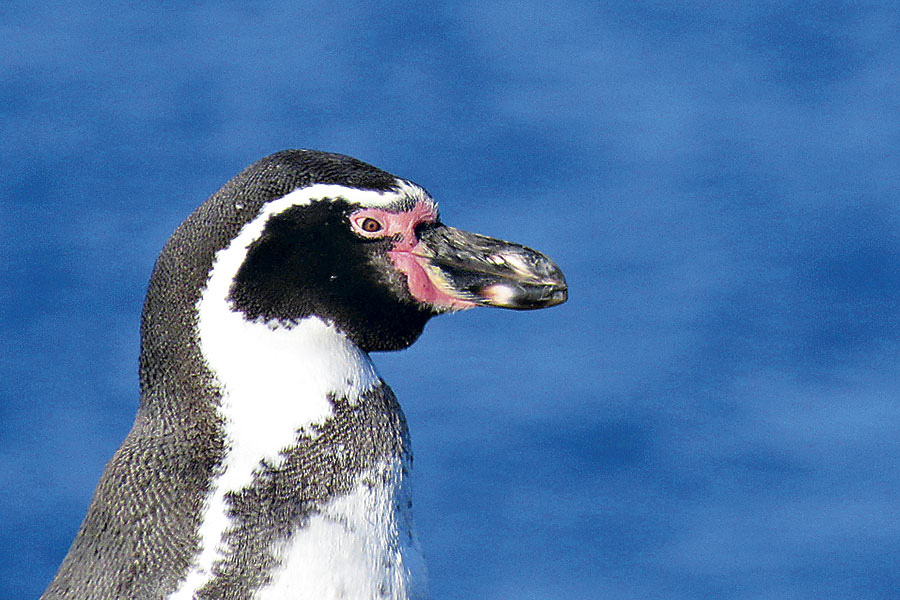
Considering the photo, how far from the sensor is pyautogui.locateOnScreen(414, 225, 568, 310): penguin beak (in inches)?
89.7

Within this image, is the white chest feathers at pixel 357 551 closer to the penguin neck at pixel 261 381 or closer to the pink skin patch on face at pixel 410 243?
the penguin neck at pixel 261 381

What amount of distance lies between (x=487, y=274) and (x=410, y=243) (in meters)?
0.10

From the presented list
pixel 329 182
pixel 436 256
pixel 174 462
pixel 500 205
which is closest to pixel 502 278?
pixel 436 256

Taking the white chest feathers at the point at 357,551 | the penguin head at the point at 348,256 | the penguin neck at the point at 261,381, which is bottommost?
the white chest feathers at the point at 357,551

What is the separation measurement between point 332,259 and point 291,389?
0.16m

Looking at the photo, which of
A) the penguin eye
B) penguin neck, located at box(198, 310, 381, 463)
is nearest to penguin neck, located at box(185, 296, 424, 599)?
penguin neck, located at box(198, 310, 381, 463)

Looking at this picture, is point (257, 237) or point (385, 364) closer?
point (257, 237)

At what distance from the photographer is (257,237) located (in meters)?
2.15

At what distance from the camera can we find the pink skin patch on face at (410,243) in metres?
2.23

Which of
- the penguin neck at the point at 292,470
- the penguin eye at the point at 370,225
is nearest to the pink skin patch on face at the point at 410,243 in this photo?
the penguin eye at the point at 370,225

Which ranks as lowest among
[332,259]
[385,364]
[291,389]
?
[291,389]

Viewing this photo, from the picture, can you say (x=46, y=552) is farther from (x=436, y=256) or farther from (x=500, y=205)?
(x=436, y=256)

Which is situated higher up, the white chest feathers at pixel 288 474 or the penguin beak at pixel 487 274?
the penguin beak at pixel 487 274

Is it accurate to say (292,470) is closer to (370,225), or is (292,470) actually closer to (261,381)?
(261,381)
